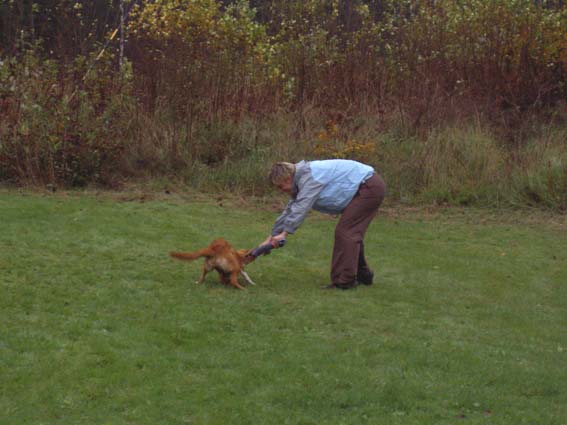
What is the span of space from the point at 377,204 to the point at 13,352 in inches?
160

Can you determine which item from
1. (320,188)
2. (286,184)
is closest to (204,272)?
(286,184)

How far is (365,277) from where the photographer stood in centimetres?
1012

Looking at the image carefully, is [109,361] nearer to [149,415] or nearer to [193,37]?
[149,415]

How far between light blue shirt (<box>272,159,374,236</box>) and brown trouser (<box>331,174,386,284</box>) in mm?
80

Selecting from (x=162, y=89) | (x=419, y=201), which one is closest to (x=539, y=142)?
(x=419, y=201)

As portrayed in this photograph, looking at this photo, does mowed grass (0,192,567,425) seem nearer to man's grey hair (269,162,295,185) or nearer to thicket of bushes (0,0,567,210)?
man's grey hair (269,162,295,185)

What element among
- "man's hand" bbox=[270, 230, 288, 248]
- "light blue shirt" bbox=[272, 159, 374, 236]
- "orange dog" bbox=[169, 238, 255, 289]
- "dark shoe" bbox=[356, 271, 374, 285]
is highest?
"light blue shirt" bbox=[272, 159, 374, 236]

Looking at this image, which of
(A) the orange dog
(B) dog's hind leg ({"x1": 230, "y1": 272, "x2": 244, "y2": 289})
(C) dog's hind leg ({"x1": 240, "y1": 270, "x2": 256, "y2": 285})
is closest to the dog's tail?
(A) the orange dog

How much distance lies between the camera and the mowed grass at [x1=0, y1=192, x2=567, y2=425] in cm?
645

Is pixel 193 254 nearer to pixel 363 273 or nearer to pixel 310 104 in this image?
pixel 363 273

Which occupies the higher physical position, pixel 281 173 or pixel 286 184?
pixel 281 173

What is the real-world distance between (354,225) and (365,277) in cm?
73

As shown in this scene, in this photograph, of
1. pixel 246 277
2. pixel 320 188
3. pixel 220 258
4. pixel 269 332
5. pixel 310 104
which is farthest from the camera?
pixel 310 104

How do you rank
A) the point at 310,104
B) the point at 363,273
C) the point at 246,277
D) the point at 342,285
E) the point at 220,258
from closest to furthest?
the point at 220,258
the point at 246,277
the point at 342,285
the point at 363,273
the point at 310,104
